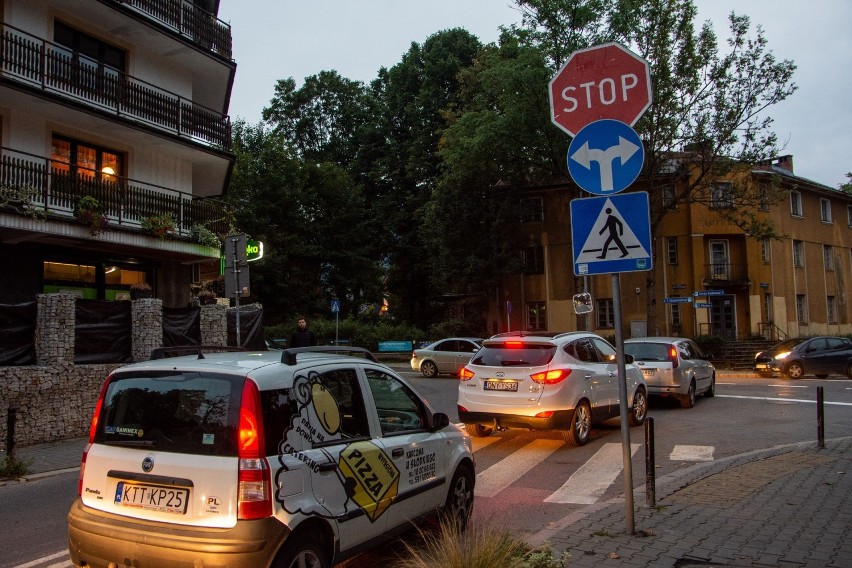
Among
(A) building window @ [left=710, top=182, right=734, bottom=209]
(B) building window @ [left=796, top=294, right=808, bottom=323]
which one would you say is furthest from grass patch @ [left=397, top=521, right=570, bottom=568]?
(B) building window @ [left=796, top=294, right=808, bottom=323]

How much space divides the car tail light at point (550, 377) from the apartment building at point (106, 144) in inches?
503

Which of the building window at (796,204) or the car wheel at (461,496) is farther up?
the building window at (796,204)

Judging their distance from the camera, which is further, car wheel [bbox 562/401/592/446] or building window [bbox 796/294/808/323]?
building window [bbox 796/294/808/323]

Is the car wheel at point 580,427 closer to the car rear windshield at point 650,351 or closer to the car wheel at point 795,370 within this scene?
the car rear windshield at point 650,351

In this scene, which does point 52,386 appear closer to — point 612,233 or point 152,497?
point 152,497

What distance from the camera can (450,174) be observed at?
123 ft

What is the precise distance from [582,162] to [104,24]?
18.3 metres

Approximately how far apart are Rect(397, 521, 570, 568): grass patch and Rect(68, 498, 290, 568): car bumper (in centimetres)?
91

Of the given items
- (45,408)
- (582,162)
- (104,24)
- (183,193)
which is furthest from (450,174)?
(582,162)

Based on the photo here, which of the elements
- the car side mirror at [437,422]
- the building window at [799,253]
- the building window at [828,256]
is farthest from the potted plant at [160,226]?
the building window at [828,256]

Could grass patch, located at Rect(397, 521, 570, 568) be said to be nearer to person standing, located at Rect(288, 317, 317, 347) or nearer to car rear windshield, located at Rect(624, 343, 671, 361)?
car rear windshield, located at Rect(624, 343, 671, 361)

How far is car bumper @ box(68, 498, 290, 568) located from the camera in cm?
361

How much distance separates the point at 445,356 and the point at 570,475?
17.6 m

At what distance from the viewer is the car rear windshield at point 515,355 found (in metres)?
9.98
